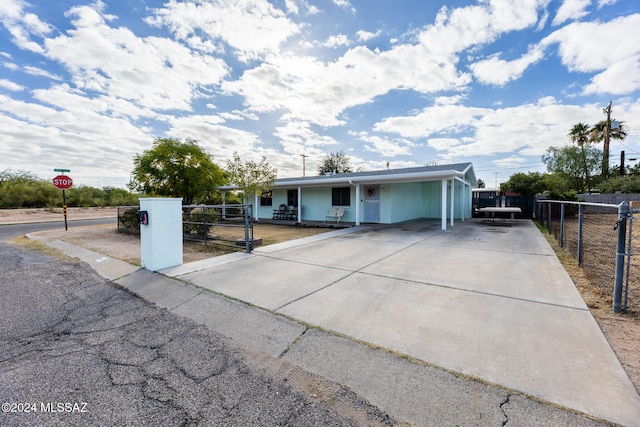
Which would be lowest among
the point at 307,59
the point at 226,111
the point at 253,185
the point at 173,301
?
the point at 173,301

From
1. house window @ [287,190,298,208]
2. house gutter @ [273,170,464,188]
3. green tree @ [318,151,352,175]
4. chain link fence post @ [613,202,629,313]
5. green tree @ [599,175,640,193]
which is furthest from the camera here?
green tree @ [318,151,352,175]

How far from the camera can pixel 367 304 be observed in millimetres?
3572

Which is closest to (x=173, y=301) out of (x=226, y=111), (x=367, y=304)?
(x=367, y=304)

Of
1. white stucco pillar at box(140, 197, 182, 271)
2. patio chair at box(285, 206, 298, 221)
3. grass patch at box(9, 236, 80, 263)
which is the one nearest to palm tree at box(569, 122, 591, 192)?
patio chair at box(285, 206, 298, 221)

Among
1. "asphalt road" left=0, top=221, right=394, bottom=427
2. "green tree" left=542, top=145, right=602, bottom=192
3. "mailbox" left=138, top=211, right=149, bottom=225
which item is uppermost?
"green tree" left=542, top=145, right=602, bottom=192

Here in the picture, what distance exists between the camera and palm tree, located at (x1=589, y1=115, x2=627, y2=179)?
24.0 meters

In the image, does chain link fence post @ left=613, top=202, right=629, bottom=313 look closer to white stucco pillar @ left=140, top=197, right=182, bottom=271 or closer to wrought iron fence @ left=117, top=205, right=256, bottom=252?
wrought iron fence @ left=117, top=205, right=256, bottom=252

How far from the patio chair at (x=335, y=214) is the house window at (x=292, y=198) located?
8.11 feet

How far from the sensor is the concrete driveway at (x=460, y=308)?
207 cm

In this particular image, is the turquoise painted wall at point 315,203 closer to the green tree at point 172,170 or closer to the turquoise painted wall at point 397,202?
the turquoise painted wall at point 397,202

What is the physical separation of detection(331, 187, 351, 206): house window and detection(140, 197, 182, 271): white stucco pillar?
10168mm

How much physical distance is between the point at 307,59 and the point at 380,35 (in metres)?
2.91

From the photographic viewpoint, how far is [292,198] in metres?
16.8

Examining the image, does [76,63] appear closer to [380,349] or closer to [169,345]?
[169,345]
